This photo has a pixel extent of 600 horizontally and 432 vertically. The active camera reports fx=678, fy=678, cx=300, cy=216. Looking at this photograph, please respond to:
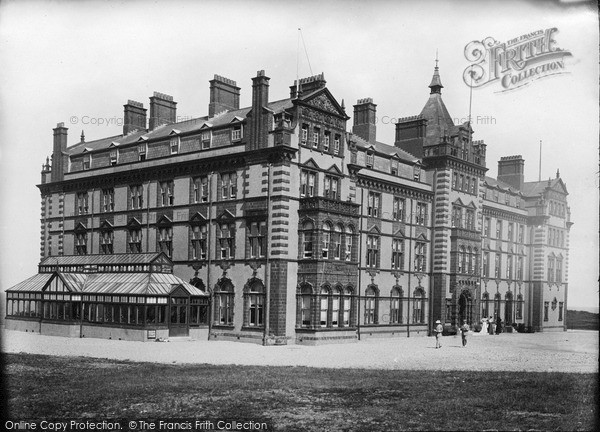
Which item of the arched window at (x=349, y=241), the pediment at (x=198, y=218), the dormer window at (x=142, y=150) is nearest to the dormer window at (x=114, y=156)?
the dormer window at (x=142, y=150)

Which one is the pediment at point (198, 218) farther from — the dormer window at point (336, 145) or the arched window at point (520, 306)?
the arched window at point (520, 306)

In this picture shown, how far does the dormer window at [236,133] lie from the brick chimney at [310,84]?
4098 millimetres

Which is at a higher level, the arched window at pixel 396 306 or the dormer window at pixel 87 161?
the dormer window at pixel 87 161

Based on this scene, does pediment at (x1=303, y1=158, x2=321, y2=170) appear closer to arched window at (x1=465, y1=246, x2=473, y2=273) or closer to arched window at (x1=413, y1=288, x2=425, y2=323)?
arched window at (x1=413, y1=288, x2=425, y2=323)

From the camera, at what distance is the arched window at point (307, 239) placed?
4134cm

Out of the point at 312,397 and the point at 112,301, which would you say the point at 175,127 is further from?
the point at 312,397

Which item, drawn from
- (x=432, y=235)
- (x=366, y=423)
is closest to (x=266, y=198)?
(x=432, y=235)

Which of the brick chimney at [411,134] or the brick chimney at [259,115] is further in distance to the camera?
the brick chimney at [411,134]

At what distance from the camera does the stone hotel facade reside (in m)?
41.2

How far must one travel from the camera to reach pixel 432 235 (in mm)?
55594

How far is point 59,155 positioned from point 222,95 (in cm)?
1536

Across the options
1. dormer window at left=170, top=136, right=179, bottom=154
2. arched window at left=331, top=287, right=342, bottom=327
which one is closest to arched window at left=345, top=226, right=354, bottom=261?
arched window at left=331, top=287, right=342, bottom=327

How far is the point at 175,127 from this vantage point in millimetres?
51875

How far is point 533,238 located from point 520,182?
6.39m
